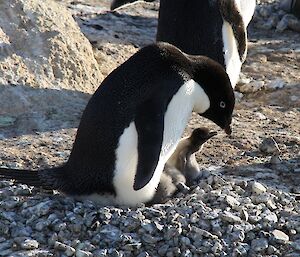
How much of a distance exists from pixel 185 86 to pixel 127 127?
1.23 feet

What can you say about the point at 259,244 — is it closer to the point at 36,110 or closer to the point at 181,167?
the point at 181,167

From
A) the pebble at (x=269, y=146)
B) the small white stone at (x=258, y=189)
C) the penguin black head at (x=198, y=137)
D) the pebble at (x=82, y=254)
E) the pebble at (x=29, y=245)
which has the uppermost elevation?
the penguin black head at (x=198, y=137)

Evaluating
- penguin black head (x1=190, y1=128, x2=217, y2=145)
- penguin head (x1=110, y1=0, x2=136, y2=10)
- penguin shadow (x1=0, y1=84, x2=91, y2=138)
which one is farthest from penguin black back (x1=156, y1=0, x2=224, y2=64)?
penguin black head (x1=190, y1=128, x2=217, y2=145)

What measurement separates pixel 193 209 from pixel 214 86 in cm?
70

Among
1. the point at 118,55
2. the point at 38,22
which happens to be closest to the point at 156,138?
the point at 38,22

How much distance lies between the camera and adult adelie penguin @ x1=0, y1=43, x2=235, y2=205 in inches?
167

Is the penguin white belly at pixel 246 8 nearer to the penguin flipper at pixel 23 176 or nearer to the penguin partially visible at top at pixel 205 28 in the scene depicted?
the penguin partially visible at top at pixel 205 28

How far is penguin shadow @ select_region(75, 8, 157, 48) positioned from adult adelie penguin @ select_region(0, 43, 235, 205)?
2495 millimetres

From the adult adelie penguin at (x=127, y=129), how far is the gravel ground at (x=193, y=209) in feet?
0.28

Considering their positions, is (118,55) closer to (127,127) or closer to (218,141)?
(218,141)

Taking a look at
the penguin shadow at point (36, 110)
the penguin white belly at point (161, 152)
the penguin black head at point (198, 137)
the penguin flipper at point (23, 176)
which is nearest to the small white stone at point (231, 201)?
the penguin white belly at point (161, 152)

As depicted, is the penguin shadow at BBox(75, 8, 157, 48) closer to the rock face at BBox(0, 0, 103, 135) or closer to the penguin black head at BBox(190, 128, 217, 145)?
the rock face at BBox(0, 0, 103, 135)

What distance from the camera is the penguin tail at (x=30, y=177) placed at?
14.3 feet

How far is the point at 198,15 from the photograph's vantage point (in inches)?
238
